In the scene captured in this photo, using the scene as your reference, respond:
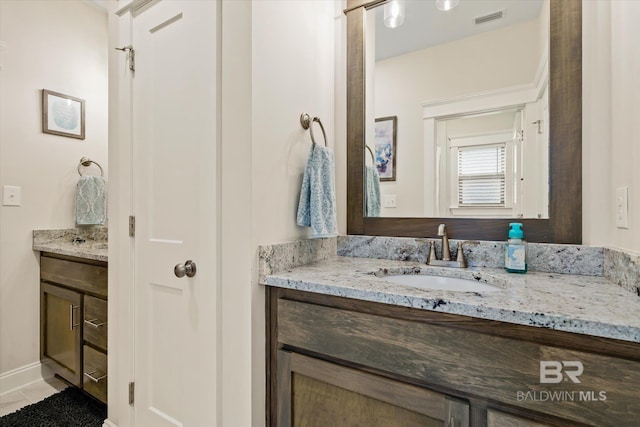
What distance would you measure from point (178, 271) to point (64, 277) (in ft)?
4.18

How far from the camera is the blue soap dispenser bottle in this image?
108 centimetres

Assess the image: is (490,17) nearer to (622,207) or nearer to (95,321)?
(622,207)

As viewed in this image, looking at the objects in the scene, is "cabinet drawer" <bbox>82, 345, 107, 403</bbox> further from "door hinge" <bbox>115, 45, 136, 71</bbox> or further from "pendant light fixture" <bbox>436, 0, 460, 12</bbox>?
"pendant light fixture" <bbox>436, 0, 460, 12</bbox>

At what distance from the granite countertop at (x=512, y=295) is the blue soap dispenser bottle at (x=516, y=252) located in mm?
29

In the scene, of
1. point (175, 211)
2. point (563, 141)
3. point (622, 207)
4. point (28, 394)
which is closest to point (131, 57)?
point (175, 211)

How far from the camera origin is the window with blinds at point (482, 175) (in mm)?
1264

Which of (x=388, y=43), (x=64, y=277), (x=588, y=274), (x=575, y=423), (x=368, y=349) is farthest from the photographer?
(x=64, y=277)

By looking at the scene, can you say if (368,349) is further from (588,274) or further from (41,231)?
(41,231)

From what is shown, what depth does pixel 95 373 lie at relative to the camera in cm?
168

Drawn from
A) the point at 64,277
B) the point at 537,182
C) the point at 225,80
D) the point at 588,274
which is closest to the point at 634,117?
the point at 537,182

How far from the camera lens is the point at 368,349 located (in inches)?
33.5

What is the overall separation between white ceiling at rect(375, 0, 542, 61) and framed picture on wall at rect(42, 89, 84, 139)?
217 cm

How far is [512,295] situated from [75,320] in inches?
83.6

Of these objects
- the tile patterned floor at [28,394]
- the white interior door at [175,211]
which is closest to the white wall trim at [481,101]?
the white interior door at [175,211]
